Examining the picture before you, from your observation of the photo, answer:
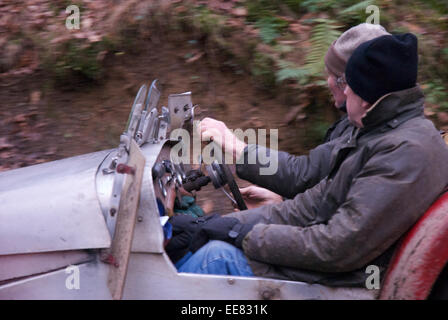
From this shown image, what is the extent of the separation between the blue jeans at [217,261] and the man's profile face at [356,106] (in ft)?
2.71

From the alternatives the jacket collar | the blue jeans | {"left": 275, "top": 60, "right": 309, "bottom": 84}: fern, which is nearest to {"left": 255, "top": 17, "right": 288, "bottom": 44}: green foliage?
{"left": 275, "top": 60, "right": 309, "bottom": 84}: fern

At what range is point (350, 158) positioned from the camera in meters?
2.13

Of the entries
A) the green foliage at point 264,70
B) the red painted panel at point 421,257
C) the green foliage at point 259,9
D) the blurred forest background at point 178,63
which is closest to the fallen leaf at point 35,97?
the blurred forest background at point 178,63

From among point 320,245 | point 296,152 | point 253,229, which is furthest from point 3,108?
point 320,245

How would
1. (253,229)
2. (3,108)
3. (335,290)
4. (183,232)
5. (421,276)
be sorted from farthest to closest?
(3,108) → (183,232) → (253,229) → (335,290) → (421,276)

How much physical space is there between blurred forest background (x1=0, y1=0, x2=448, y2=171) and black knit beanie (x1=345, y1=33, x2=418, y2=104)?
2.40 meters

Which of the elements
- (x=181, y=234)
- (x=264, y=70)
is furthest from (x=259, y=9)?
(x=181, y=234)

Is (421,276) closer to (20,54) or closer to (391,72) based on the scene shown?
(391,72)

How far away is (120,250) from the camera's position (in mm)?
1807

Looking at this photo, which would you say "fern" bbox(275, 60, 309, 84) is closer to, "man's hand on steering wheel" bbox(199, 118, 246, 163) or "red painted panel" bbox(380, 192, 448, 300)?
"man's hand on steering wheel" bbox(199, 118, 246, 163)

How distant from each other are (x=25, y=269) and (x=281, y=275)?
3.67 feet

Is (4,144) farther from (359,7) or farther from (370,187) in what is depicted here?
(370,187)

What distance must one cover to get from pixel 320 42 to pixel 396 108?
2624 millimetres

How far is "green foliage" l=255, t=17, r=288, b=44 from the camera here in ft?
15.6
